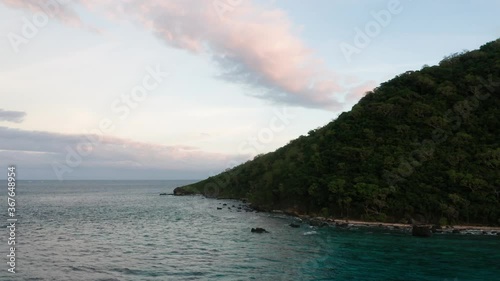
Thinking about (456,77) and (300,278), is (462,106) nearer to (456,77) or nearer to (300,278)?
(456,77)

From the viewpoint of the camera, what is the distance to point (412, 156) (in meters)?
96.7

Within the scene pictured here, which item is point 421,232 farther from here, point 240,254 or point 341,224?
point 240,254

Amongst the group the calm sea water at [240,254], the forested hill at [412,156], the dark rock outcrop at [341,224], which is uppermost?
the forested hill at [412,156]

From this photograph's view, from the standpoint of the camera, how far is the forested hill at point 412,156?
83312 mm

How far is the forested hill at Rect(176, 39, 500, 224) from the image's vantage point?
83.3m

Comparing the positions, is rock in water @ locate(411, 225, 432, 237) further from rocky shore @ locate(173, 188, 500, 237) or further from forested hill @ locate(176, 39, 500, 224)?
forested hill @ locate(176, 39, 500, 224)

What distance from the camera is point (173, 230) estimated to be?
8006 cm

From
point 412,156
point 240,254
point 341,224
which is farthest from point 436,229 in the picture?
point 240,254

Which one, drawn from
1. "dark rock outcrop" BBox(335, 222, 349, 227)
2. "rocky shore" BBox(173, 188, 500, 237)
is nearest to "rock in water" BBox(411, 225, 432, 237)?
"rocky shore" BBox(173, 188, 500, 237)

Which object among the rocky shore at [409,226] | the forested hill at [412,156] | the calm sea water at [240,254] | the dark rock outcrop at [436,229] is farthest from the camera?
the forested hill at [412,156]

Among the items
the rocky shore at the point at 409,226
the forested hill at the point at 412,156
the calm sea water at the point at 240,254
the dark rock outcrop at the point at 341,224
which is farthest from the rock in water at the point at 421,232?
the dark rock outcrop at the point at 341,224

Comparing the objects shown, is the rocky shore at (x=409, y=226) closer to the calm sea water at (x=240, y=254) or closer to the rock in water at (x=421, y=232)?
the rock in water at (x=421, y=232)

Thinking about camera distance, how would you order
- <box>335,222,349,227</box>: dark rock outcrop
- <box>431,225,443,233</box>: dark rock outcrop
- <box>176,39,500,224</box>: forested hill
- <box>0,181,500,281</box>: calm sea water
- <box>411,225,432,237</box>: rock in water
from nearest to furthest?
<box>0,181,500,281</box>: calm sea water → <box>411,225,432,237</box>: rock in water → <box>431,225,443,233</box>: dark rock outcrop → <box>335,222,349,227</box>: dark rock outcrop → <box>176,39,500,224</box>: forested hill

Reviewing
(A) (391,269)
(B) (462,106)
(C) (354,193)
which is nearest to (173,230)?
(C) (354,193)
